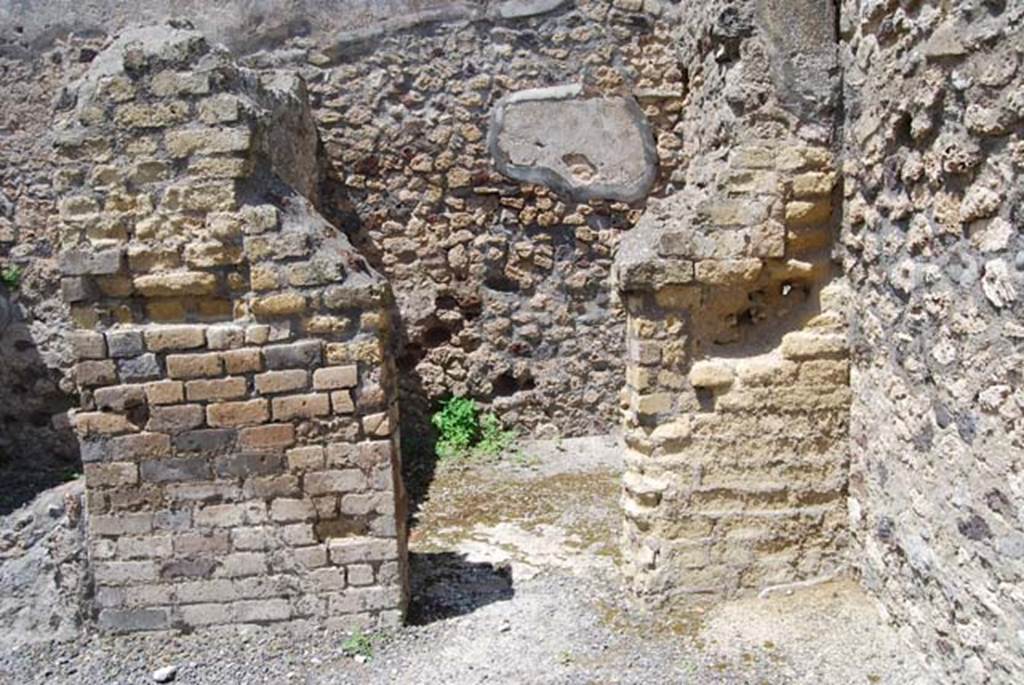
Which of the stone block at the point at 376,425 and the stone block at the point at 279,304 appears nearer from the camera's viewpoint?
the stone block at the point at 279,304

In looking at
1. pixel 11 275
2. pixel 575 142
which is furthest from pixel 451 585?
pixel 11 275

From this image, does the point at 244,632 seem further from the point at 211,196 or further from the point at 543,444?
the point at 543,444

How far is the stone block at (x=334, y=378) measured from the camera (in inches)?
141

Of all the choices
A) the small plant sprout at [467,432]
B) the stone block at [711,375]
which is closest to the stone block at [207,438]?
the stone block at [711,375]

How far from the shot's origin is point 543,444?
6.92m

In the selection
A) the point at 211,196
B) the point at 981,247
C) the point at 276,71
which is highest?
the point at 276,71

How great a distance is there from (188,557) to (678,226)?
8.07 ft

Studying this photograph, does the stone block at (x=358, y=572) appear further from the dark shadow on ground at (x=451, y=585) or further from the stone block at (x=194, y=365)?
the stone block at (x=194, y=365)

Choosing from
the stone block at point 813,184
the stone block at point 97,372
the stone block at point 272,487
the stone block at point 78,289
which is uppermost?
the stone block at point 813,184

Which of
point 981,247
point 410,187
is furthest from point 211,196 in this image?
point 410,187

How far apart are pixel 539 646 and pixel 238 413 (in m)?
1.55

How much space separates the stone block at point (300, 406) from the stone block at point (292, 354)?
0.13 m

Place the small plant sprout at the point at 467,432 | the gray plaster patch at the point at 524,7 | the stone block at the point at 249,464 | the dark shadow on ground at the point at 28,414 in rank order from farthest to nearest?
the dark shadow on ground at the point at 28,414, the small plant sprout at the point at 467,432, the gray plaster patch at the point at 524,7, the stone block at the point at 249,464

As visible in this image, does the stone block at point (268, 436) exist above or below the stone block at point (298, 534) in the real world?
above
